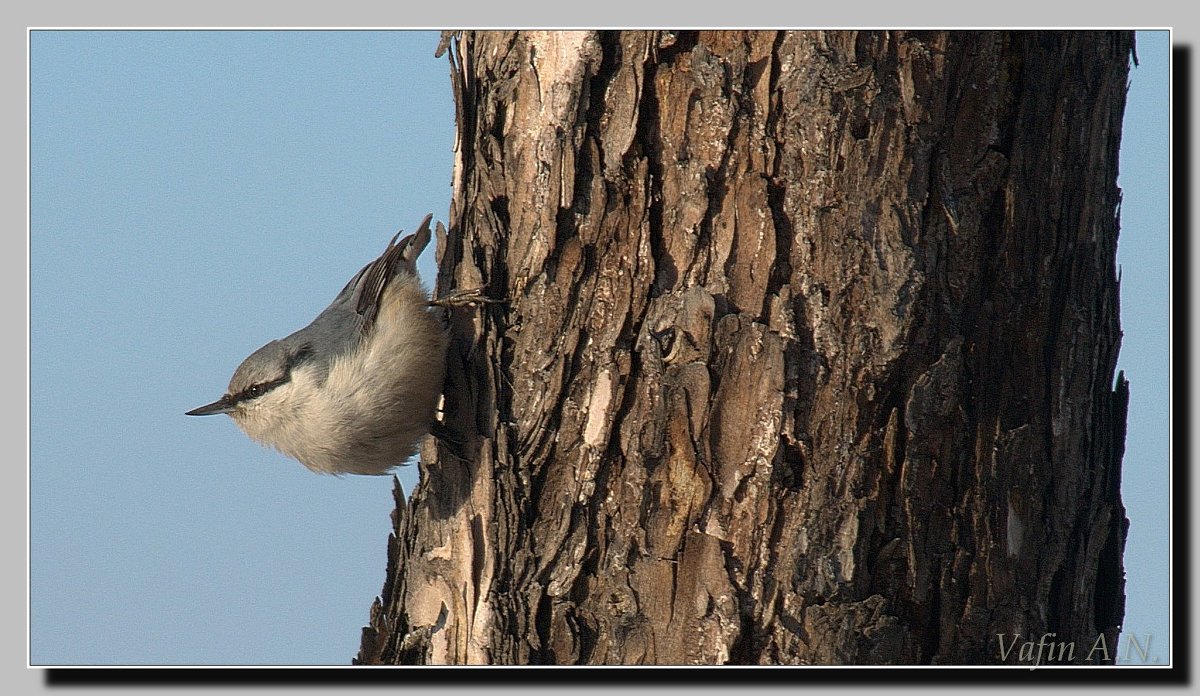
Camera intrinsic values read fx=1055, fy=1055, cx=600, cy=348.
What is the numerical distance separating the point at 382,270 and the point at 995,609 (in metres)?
2.16

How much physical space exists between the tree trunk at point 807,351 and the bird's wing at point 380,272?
41.4 inches

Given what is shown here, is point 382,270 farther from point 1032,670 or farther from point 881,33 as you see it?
point 1032,670

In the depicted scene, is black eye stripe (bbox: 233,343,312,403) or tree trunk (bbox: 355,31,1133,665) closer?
tree trunk (bbox: 355,31,1133,665)

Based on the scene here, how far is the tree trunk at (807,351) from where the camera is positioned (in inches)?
90.5

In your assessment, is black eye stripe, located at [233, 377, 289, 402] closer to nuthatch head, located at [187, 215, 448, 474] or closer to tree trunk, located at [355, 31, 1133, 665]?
nuthatch head, located at [187, 215, 448, 474]

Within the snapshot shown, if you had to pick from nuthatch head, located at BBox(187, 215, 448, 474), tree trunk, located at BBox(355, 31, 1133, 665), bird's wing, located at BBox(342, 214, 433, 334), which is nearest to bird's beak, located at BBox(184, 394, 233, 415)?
nuthatch head, located at BBox(187, 215, 448, 474)

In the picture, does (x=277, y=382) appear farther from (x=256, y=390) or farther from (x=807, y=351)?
(x=807, y=351)

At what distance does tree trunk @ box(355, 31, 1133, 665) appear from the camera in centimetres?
230

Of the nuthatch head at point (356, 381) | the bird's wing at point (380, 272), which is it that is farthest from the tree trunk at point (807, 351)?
the bird's wing at point (380, 272)

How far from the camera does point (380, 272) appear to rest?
3543mm

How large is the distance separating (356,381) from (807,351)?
147 cm

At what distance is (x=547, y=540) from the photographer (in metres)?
2.47

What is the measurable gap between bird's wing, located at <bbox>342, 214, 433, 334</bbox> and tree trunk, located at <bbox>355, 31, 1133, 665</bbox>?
1052mm

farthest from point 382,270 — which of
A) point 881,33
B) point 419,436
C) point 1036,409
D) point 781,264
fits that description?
point 1036,409
